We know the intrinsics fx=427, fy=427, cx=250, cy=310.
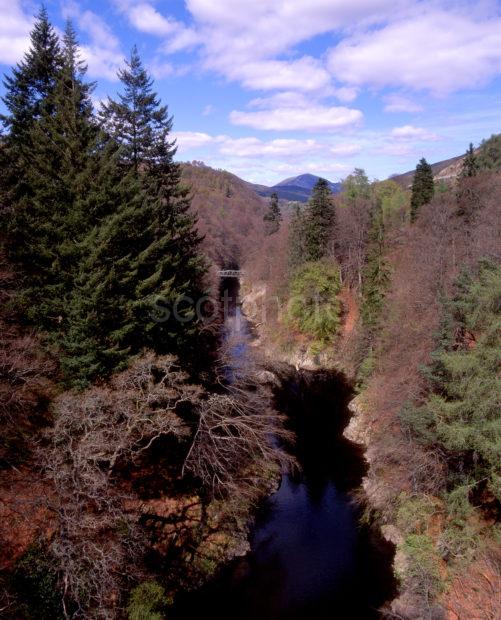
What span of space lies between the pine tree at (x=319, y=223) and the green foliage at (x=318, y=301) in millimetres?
2102

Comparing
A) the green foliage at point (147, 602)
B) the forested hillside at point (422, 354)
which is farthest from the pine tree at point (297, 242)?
the green foliage at point (147, 602)

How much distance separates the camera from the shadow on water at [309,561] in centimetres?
1633

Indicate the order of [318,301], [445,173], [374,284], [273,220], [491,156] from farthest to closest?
[445,173] < [273,220] < [491,156] < [318,301] < [374,284]

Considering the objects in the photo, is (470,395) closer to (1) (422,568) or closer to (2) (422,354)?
(1) (422,568)

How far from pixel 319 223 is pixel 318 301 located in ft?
28.6

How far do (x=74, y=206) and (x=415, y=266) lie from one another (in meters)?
28.3

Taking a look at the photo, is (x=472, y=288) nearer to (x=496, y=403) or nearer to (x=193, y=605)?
(x=496, y=403)

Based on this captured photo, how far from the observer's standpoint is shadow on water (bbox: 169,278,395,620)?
53.6 ft

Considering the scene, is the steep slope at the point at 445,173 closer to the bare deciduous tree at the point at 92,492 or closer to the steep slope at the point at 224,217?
the steep slope at the point at 224,217

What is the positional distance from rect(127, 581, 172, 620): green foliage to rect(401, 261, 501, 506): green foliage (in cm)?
1160

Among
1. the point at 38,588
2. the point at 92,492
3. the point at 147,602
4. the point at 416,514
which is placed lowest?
the point at 416,514

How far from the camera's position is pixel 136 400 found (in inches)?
A: 621

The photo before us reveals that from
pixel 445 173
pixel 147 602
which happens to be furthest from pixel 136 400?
pixel 445 173

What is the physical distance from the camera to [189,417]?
70.1 ft
